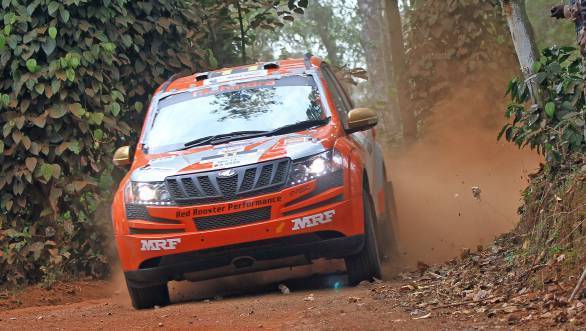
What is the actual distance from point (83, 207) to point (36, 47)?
183 cm

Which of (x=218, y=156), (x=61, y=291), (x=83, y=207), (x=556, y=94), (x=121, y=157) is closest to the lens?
(x=556, y=94)

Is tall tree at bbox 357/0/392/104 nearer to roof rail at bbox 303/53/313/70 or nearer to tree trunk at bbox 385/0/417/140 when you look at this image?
tree trunk at bbox 385/0/417/140

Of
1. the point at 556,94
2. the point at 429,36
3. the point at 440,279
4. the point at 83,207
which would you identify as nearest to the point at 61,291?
the point at 83,207

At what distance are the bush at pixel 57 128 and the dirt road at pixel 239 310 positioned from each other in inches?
26.9

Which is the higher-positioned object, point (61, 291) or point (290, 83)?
point (290, 83)

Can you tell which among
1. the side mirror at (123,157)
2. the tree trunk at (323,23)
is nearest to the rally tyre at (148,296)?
the side mirror at (123,157)

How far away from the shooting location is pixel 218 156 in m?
8.38

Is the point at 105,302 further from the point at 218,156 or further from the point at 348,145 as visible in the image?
the point at 348,145

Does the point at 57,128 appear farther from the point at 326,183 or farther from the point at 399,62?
the point at 399,62

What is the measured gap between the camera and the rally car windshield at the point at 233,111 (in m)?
9.07

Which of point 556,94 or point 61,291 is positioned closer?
point 556,94

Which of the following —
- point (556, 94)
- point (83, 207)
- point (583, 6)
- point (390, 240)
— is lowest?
point (390, 240)

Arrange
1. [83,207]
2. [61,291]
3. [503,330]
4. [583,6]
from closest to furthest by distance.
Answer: [503,330]
[583,6]
[61,291]
[83,207]

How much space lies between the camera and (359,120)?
29.5 ft
